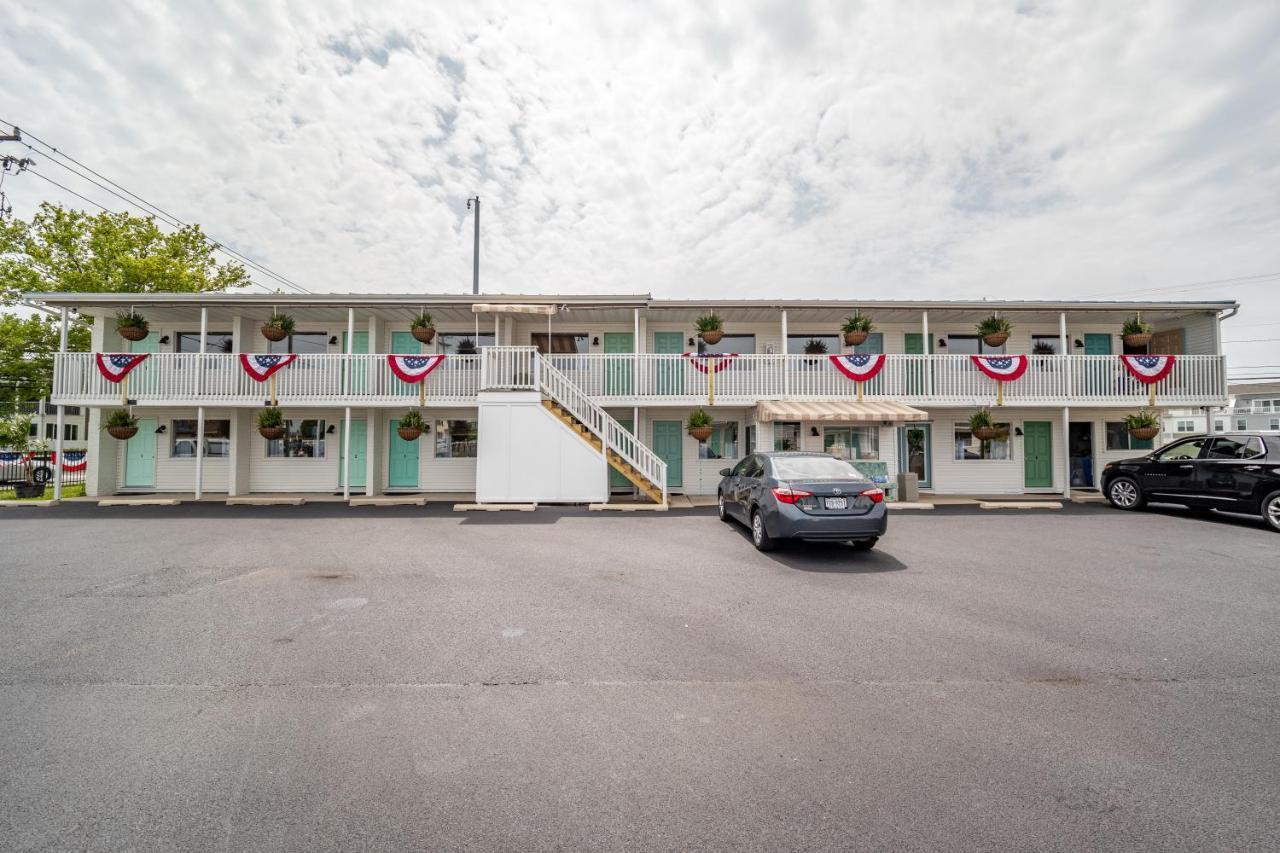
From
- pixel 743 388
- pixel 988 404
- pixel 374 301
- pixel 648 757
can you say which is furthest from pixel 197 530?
pixel 988 404

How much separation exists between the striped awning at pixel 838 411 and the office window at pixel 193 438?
16019 mm

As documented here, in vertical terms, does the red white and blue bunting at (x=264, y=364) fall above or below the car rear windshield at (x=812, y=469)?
above

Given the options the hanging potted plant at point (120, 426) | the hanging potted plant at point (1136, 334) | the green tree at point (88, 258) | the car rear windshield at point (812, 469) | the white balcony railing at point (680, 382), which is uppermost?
the green tree at point (88, 258)

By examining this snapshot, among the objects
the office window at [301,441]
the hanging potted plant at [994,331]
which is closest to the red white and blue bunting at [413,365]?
the office window at [301,441]

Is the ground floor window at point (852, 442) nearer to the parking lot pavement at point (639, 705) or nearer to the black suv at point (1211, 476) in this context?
the black suv at point (1211, 476)

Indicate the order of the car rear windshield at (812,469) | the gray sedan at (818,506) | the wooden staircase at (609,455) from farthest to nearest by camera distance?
the wooden staircase at (609,455) → the car rear windshield at (812,469) → the gray sedan at (818,506)

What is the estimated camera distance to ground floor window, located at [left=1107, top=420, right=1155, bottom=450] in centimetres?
1580

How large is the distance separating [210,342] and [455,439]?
844 cm

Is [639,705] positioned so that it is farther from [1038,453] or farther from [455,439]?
[1038,453]

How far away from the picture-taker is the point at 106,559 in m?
7.55

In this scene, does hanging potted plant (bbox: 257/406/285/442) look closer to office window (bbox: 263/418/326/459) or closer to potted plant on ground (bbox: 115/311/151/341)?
office window (bbox: 263/418/326/459)

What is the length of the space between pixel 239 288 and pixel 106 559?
25.0 metres

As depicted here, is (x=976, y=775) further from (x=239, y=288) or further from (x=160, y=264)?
(x=239, y=288)

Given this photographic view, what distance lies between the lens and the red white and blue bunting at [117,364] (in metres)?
13.8
